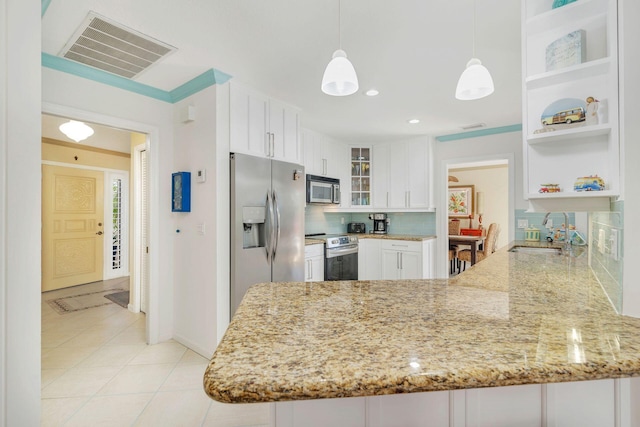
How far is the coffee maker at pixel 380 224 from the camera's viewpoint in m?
5.03

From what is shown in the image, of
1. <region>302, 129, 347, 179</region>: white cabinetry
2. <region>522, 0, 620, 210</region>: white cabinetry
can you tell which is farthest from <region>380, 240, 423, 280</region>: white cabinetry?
<region>522, 0, 620, 210</region>: white cabinetry

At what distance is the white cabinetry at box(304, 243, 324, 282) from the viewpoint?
354cm

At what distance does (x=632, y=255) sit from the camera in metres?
0.83

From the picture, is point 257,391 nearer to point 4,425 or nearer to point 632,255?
point 632,255

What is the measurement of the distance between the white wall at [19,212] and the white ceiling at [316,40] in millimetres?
678

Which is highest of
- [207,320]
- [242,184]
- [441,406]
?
[242,184]

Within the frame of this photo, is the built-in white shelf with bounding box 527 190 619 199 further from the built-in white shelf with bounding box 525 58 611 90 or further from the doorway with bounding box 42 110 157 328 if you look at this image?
the doorway with bounding box 42 110 157 328

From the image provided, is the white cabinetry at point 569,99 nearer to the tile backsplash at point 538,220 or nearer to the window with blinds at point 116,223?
the tile backsplash at point 538,220

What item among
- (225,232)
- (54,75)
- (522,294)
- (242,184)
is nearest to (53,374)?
(225,232)

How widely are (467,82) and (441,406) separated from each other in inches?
53.8

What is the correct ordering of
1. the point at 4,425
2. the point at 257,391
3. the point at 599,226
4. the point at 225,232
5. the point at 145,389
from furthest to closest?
the point at 225,232
the point at 145,389
the point at 599,226
the point at 4,425
the point at 257,391

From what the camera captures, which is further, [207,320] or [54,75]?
[207,320]

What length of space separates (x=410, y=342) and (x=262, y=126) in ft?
8.45

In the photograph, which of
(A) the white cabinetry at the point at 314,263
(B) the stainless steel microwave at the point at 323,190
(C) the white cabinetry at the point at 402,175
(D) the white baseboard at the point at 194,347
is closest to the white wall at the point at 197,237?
(D) the white baseboard at the point at 194,347
